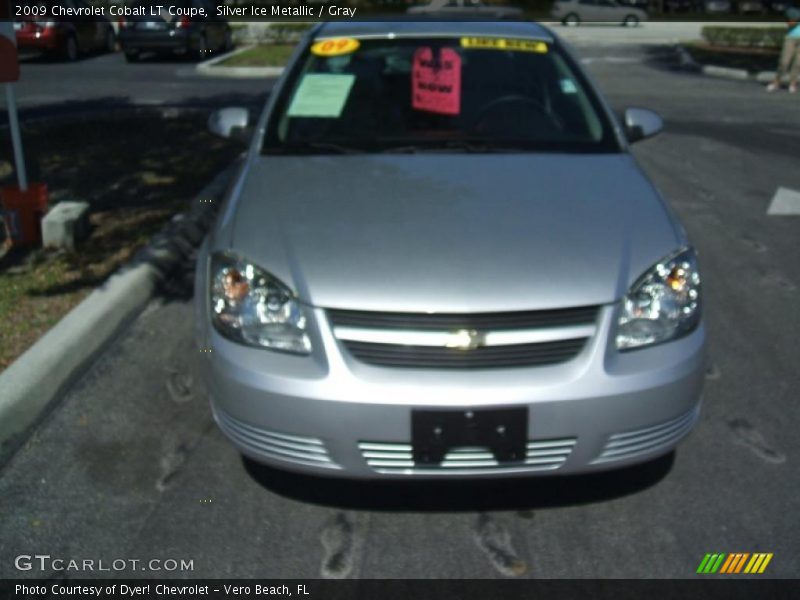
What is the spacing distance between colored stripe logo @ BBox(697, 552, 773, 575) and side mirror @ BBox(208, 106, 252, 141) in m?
2.93

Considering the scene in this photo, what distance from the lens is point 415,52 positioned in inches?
184

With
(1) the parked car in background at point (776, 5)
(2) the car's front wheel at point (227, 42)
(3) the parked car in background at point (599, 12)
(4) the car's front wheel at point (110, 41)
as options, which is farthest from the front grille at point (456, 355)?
(1) the parked car in background at point (776, 5)

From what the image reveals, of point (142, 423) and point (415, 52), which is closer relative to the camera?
point (142, 423)

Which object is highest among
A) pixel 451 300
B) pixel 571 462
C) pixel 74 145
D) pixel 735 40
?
pixel 451 300

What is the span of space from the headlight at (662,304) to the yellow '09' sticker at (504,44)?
1.74 metres

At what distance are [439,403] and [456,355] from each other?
0.53 feet

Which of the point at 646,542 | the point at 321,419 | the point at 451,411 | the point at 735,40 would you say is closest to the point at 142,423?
the point at 321,419

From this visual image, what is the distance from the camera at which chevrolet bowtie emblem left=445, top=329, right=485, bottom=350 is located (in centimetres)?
302

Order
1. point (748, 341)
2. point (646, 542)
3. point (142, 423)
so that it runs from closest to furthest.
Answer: point (646, 542) < point (142, 423) < point (748, 341)

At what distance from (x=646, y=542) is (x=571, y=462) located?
448 mm

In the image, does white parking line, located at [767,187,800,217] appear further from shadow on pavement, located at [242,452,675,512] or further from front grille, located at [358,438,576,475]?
front grille, located at [358,438,576,475]

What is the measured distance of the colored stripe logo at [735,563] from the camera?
10.4 feet

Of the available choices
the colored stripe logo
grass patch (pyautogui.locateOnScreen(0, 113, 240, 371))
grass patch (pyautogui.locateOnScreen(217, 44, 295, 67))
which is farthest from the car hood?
grass patch (pyautogui.locateOnScreen(217, 44, 295, 67))

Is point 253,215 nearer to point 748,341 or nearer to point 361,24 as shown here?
point 361,24
